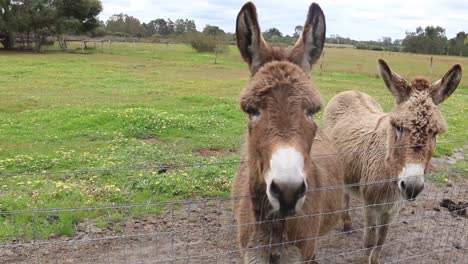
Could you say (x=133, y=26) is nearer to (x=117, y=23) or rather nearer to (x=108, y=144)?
(x=117, y=23)

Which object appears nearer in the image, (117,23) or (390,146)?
(390,146)

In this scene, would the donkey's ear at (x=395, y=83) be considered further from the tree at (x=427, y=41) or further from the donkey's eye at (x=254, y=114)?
the tree at (x=427, y=41)

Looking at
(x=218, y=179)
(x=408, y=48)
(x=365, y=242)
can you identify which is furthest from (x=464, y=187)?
(x=408, y=48)

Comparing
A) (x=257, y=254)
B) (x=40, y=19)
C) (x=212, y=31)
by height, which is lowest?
(x=257, y=254)

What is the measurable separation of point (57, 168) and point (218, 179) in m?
3.21

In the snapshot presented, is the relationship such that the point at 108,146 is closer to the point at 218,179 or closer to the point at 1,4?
the point at 218,179

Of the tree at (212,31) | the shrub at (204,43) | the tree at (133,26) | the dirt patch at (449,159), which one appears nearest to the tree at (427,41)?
the tree at (212,31)

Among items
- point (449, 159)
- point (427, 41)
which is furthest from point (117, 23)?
point (449, 159)

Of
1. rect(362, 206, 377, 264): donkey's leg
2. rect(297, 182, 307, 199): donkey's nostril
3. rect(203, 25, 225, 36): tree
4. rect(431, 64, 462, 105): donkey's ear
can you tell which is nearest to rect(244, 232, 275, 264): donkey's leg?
rect(297, 182, 307, 199): donkey's nostril

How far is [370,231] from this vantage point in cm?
529

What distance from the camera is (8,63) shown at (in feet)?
98.8

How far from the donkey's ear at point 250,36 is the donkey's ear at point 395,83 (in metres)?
2.17

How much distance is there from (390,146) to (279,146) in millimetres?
2680

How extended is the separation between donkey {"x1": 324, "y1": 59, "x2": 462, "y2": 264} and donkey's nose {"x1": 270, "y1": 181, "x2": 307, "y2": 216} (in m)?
1.84
